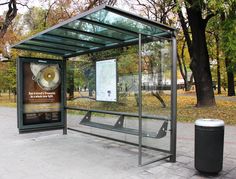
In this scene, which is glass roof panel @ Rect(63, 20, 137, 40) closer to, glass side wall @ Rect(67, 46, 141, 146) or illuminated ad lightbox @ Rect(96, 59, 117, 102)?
glass side wall @ Rect(67, 46, 141, 146)

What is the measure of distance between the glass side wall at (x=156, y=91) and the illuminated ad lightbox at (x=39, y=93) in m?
3.43

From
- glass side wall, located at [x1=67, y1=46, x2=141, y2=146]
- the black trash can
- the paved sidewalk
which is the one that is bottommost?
the paved sidewalk

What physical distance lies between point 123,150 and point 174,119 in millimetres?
1626

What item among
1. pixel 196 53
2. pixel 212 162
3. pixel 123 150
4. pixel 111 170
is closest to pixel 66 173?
pixel 111 170

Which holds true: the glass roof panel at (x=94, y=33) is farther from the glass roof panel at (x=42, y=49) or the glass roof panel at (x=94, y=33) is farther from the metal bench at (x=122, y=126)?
the metal bench at (x=122, y=126)

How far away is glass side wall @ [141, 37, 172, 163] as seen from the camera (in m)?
5.29

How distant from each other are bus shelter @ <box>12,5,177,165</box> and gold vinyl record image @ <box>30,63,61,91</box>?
0.09 ft

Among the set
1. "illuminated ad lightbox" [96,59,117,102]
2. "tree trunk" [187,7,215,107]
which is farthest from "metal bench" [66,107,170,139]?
"tree trunk" [187,7,215,107]

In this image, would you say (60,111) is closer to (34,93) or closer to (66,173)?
(34,93)

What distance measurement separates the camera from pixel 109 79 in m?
6.69

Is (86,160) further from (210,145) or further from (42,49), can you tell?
(42,49)

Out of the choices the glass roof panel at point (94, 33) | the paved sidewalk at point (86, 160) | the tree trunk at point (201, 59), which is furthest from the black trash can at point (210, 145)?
the tree trunk at point (201, 59)

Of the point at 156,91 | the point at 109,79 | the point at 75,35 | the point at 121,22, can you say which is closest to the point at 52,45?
the point at 75,35

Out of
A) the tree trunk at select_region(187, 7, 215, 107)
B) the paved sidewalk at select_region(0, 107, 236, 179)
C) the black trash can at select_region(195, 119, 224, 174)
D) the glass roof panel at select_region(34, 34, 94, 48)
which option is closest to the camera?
the black trash can at select_region(195, 119, 224, 174)
